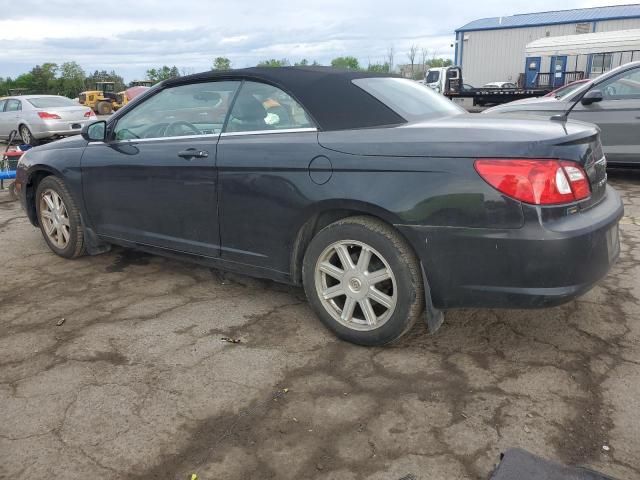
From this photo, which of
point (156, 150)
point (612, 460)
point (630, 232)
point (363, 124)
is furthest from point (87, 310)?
point (630, 232)

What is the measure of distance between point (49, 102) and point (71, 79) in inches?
1348

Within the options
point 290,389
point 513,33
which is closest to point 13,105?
point 290,389

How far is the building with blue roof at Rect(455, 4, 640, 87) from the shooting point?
33281 millimetres

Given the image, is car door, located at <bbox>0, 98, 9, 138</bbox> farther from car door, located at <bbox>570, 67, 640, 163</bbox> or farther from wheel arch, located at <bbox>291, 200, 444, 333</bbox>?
wheel arch, located at <bbox>291, 200, 444, 333</bbox>

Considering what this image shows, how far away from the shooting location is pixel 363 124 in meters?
3.04

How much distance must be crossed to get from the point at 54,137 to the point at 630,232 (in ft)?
47.9

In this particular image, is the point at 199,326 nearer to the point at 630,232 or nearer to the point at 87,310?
the point at 87,310

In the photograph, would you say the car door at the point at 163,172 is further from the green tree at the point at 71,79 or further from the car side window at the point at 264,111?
the green tree at the point at 71,79

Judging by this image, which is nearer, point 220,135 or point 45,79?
point 220,135

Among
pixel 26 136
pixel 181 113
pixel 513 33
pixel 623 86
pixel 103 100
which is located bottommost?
pixel 26 136

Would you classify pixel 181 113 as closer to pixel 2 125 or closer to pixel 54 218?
pixel 54 218

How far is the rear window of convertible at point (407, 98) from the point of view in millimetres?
3236

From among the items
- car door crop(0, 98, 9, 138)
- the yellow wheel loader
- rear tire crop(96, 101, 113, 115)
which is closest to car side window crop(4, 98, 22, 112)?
car door crop(0, 98, 9, 138)

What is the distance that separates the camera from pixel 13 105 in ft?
50.9
